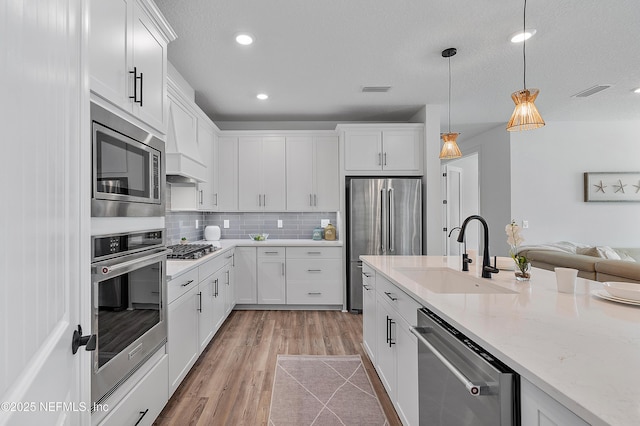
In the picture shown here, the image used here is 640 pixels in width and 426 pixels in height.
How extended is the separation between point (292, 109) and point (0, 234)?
407 centimetres

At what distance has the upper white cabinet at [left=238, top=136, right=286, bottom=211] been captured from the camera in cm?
437

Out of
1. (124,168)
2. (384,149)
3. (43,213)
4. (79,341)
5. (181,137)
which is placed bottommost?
(79,341)

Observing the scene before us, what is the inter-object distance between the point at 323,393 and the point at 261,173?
9.76 ft

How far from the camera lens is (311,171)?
14.3 feet

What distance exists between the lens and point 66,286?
81 cm

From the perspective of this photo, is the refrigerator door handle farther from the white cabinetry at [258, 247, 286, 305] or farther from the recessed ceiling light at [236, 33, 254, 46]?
the recessed ceiling light at [236, 33, 254, 46]

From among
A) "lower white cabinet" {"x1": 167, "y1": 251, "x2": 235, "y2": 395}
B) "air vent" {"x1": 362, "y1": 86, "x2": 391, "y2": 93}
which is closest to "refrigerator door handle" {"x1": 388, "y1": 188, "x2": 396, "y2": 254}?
"air vent" {"x1": 362, "y1": 86, "x2": 391, "y2": 93}

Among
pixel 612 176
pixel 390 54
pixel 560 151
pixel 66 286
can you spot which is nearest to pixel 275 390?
pixel 66 286

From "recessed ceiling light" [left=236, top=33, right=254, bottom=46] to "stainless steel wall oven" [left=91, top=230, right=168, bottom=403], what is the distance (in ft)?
5.53

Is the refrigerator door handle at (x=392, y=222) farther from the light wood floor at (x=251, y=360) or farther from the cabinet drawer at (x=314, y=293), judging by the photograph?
the light wood floor at (x=251, y=360)

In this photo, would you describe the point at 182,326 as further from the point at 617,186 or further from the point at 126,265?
the point at 617,186

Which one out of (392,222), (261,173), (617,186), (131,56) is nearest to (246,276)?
(261,173)

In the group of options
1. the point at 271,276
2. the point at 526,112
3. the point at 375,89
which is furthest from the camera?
the point at 271,276

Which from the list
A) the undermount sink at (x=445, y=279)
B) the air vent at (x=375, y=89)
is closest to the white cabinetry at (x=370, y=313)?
the undermount sink at (x=445, y=279)
